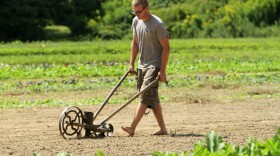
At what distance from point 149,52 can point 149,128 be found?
1.43 meters

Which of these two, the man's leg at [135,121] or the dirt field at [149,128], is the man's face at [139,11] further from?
the dirt field at [149,128]

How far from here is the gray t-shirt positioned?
10.7 m

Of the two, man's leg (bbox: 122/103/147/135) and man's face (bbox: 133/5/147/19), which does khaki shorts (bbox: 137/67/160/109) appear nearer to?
man's leg (bbox: 122/103/147/135)

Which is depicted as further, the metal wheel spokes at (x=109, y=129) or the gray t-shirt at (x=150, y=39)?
the metal wheel spokes at (x=109, y=129)

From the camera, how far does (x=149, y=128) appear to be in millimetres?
11812

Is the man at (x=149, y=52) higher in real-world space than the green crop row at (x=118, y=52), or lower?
higher

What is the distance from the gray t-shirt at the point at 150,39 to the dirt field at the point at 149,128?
0.96 meters

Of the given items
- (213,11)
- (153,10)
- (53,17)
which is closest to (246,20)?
(213,11)

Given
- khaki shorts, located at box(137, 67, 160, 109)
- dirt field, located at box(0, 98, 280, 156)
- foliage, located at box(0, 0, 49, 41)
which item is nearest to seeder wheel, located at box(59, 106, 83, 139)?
dirt field, located at box(0, 98, 280, 156)

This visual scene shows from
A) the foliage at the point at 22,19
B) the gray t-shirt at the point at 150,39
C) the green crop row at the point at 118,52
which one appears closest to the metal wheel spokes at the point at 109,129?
the gray t-shirt at the point at 150,39

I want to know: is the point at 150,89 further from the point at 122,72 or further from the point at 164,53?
the point at 122,72

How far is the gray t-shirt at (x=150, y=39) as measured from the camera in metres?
10.7

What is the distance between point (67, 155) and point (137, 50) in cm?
623

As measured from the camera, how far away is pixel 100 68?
24.0 metres
